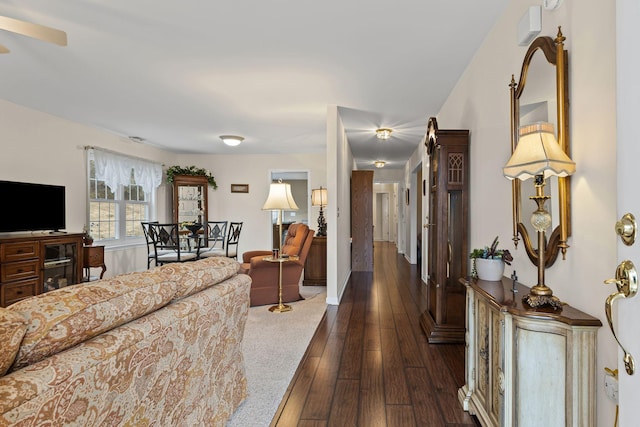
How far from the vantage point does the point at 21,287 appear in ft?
12.5

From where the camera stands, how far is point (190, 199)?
25.0 ft

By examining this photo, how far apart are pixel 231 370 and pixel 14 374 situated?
1.23 metres

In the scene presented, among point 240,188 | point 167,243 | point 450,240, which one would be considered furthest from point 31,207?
point 450,240

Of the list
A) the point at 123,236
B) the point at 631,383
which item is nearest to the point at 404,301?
the point at 631,383

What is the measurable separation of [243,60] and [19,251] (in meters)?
3.16

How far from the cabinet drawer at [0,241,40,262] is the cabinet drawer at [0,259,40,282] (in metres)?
0.06

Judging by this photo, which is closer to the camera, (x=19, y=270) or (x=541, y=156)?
(x=541, y=156)

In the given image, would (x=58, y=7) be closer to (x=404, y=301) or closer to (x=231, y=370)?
(x=231, y=370)

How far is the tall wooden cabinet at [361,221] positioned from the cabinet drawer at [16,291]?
5.08 meters

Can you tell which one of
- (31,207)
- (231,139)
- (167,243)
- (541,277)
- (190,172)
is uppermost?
(231,139)

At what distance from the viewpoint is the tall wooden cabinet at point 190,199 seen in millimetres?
7414

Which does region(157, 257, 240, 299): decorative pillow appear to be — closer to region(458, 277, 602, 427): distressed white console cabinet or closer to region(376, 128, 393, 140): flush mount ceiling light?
region(458, 277, 602, 427): distressed white console cabinet

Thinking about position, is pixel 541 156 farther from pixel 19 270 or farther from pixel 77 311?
pixel 19 270

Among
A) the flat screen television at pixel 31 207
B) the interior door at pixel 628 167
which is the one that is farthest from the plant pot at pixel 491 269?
the flat screen television at pixel 31 207
